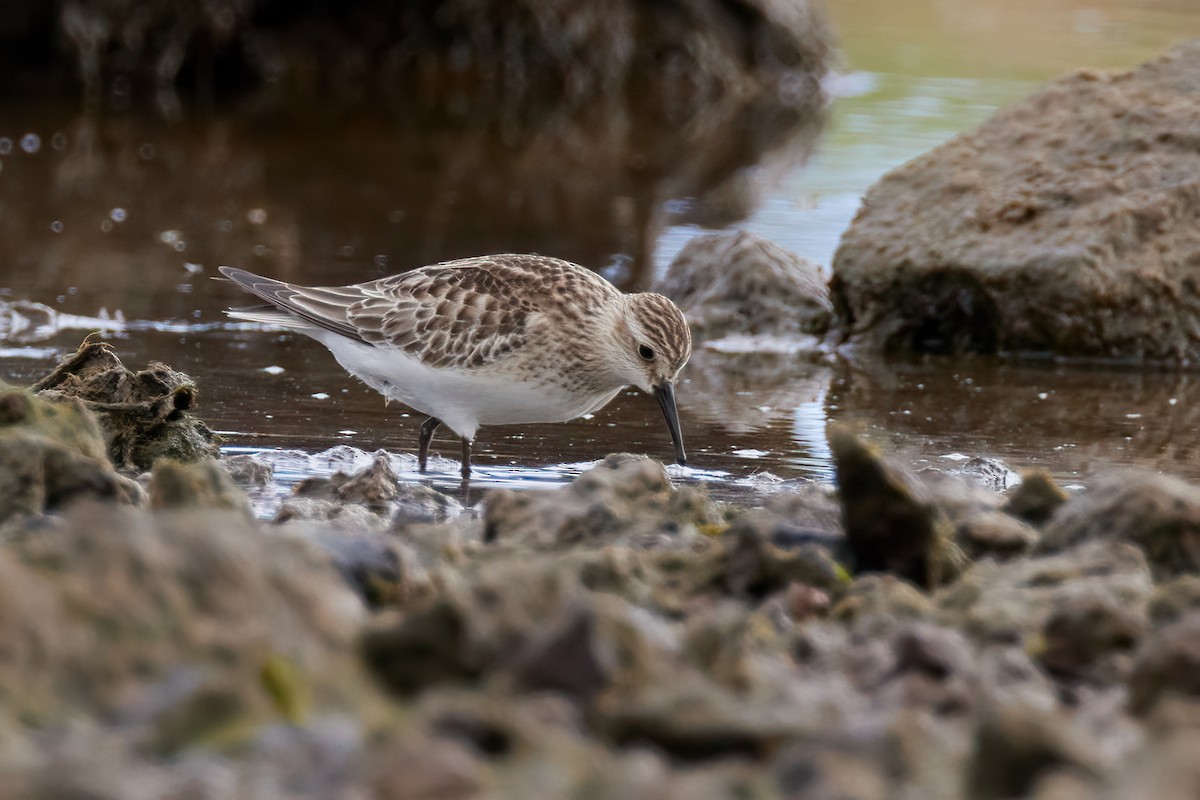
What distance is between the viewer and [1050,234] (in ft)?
32.1

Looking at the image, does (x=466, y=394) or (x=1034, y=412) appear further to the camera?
(x=1034, y=412)

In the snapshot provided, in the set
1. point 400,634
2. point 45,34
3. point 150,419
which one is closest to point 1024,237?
point 150,419

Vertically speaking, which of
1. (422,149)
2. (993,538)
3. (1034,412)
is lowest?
(1034,412)

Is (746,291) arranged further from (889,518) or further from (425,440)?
(889,518)

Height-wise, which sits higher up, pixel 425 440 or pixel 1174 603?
pixel 1174 603

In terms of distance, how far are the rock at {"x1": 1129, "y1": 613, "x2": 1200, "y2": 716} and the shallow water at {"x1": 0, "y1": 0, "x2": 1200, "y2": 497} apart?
355 cm

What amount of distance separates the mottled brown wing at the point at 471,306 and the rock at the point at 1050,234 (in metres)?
3.14

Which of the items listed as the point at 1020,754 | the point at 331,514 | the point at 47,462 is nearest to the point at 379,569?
the point at 47,462

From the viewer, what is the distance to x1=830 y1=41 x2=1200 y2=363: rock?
962cm

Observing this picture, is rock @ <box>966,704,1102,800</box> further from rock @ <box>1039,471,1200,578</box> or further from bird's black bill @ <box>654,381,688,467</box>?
A: bird's black bill @ <box>654,381,688,467</box>

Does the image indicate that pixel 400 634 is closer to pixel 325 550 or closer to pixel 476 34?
pixel 325 550

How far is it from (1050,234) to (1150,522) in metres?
5.51

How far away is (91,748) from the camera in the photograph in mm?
2828

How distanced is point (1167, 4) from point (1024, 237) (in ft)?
40.8
